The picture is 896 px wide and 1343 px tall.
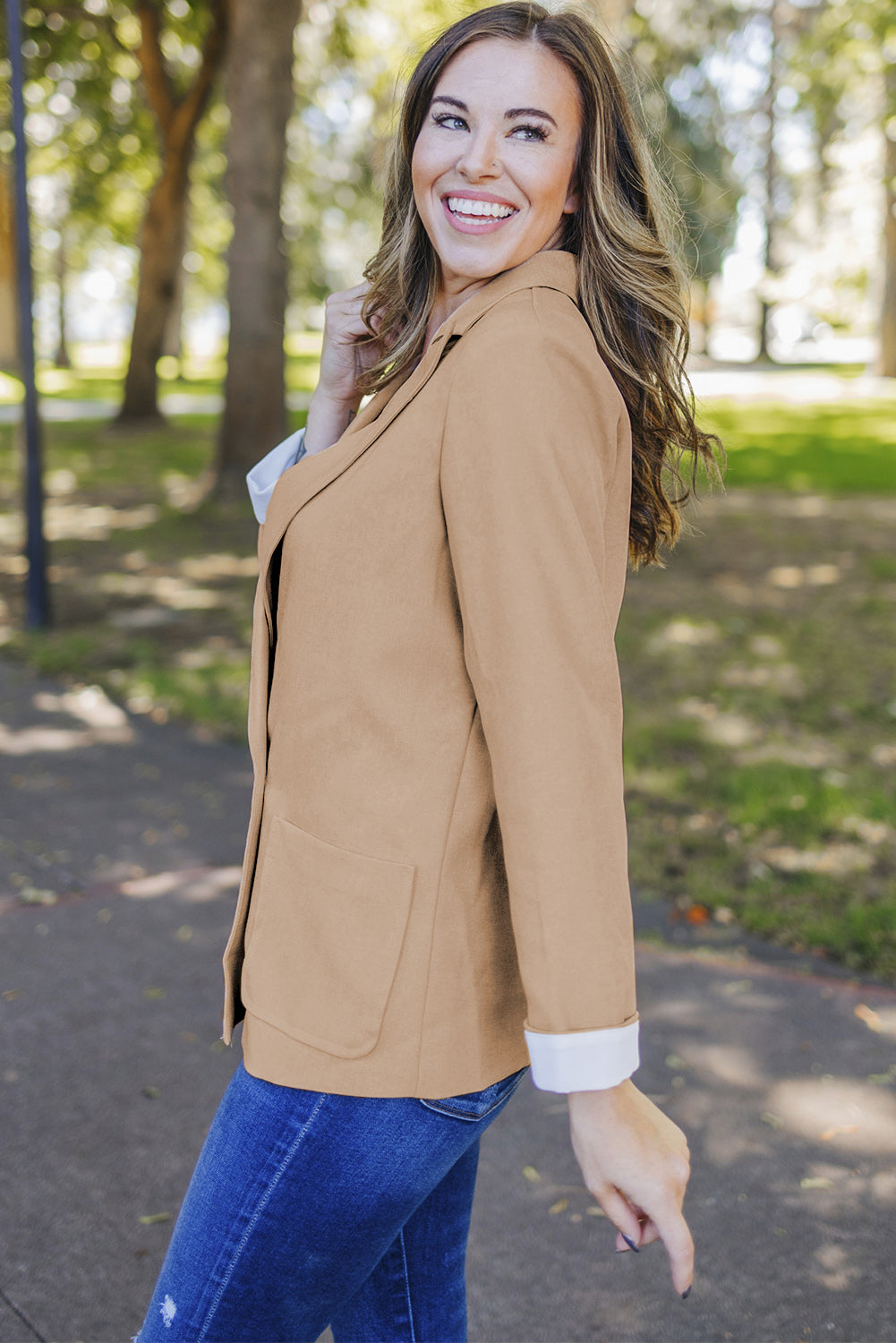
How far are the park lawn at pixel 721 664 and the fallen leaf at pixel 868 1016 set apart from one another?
27 centimetres

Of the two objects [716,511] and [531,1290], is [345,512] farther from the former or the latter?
[716,511]

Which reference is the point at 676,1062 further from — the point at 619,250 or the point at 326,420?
the point at 619,250

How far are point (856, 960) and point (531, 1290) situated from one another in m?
1.80

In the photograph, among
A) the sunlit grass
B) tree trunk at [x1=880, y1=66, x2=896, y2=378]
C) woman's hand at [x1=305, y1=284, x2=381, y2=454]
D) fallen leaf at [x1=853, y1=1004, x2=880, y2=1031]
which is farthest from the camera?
Result: the sunlit grass

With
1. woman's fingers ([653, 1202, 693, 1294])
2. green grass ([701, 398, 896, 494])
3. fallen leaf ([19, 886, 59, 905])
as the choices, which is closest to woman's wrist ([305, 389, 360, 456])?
woman's fingers ([653, 1202, 693, 1294])

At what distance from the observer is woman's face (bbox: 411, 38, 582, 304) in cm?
148

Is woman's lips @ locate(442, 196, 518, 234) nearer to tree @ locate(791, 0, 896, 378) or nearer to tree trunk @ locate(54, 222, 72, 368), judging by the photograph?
tree @ locate(791, 0, 896, 378)

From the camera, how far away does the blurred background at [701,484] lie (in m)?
4.89

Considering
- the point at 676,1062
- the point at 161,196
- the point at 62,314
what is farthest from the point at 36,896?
the point at 62,314

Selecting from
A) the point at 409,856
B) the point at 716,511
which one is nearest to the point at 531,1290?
the point at 409,856

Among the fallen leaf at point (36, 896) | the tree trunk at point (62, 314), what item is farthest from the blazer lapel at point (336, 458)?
the tree trunk at point (62, 314)

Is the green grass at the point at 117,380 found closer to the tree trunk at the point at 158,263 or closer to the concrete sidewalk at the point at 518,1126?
the tree trunk at the point at 158,263

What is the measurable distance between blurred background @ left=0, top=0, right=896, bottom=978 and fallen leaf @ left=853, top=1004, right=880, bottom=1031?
1.05 feet

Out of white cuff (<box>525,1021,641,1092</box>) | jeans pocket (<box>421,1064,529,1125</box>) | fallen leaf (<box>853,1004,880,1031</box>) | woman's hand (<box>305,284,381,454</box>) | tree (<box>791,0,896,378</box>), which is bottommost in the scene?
fallen leaf (<box>853,1004,880,1031</box>)
